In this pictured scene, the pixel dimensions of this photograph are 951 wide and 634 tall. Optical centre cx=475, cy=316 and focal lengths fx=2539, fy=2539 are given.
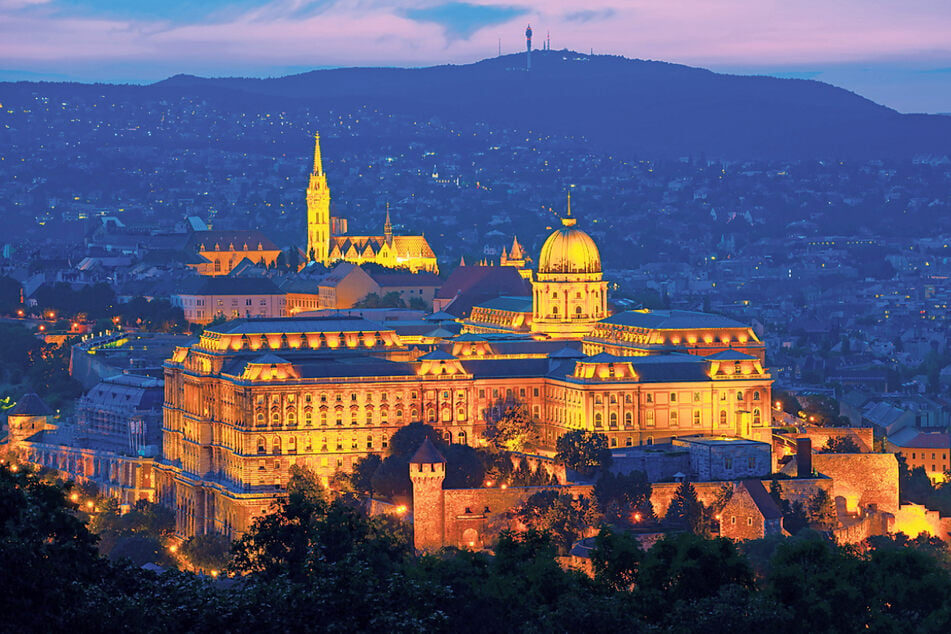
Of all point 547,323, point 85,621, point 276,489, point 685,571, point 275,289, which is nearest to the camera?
point 85,621

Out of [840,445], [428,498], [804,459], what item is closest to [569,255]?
[840,445]

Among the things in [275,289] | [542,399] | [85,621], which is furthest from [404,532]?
[275,289]

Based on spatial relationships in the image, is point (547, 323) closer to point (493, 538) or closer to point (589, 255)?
point (589, 255)

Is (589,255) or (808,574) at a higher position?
(589,255)

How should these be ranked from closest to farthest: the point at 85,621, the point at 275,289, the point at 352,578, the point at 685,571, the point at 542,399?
1. the point at 85,621
2. the point at 352,578
3. the point at 685,571
4. the point at 542,399
5. the point at 275,289

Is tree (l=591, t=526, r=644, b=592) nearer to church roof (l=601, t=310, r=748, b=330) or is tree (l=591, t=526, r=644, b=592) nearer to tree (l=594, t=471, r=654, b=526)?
tree (l=594, t=471, r=654, b=526)

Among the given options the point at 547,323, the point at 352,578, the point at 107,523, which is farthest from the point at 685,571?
the point at 547,323

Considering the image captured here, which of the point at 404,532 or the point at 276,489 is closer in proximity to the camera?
the point at 404,532
